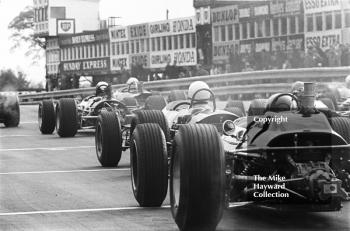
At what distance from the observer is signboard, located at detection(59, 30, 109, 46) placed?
49.5 meters

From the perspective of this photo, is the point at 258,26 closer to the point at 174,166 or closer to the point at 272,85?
the point at 272,85

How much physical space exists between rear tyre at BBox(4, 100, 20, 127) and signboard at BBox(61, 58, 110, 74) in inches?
830

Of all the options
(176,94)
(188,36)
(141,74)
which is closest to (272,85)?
(176,94)

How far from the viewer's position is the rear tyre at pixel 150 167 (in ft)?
31.8

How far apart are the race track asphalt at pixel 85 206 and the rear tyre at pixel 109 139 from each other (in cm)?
18

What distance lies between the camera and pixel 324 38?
28.7 metres

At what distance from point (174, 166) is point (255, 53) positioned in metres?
19.8

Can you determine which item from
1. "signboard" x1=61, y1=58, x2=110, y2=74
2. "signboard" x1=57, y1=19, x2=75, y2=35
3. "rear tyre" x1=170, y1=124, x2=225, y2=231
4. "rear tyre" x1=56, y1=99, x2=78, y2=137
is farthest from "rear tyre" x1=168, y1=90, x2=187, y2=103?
"signboard" x1=57, y1=19, x2=75, y2=35

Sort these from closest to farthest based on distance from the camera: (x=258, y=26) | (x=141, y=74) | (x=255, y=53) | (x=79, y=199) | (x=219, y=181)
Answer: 1. (x=219, y=181)
2. (x=79, y=199)
3. (x=255, y=53)
4. (x=258, y=26)
5. (x=141, y=74)

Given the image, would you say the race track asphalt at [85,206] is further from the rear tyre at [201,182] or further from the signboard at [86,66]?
the signboard at [86,66]

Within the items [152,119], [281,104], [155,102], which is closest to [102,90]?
[155,102]

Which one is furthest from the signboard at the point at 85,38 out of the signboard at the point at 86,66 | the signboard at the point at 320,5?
the signboard at the point at 320,5

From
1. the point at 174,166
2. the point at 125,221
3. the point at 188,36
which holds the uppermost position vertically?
the point at 188,36

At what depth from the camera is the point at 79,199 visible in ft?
35.2
